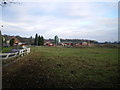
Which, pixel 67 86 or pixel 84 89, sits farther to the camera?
pixel 67 86

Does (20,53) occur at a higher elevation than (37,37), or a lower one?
lower

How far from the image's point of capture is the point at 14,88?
4902 mm

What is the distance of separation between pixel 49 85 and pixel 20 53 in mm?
12999

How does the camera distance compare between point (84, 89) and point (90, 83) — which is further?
point (90, 83)

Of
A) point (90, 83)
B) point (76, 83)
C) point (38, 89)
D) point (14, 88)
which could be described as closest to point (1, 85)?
point (14, 88)

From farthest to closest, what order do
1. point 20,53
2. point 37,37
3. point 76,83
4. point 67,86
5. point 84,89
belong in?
1. point 37,37
2. point 20,53
3. point 76,83
4. point 67,86
5. point 84,89

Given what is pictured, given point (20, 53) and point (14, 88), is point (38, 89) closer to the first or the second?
point (14, 88)

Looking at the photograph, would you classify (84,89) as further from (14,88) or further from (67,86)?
(14,88)

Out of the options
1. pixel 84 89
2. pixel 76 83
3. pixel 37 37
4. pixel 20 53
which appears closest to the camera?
pixel 84 89

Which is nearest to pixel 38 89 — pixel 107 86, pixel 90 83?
pixel 90 83

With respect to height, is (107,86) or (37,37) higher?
(37,37)

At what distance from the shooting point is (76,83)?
5.49 meters

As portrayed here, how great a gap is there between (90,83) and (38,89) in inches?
94.6

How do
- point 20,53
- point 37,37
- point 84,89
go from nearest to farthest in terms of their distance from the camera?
point 84,89, point 20,53, point 37,37
